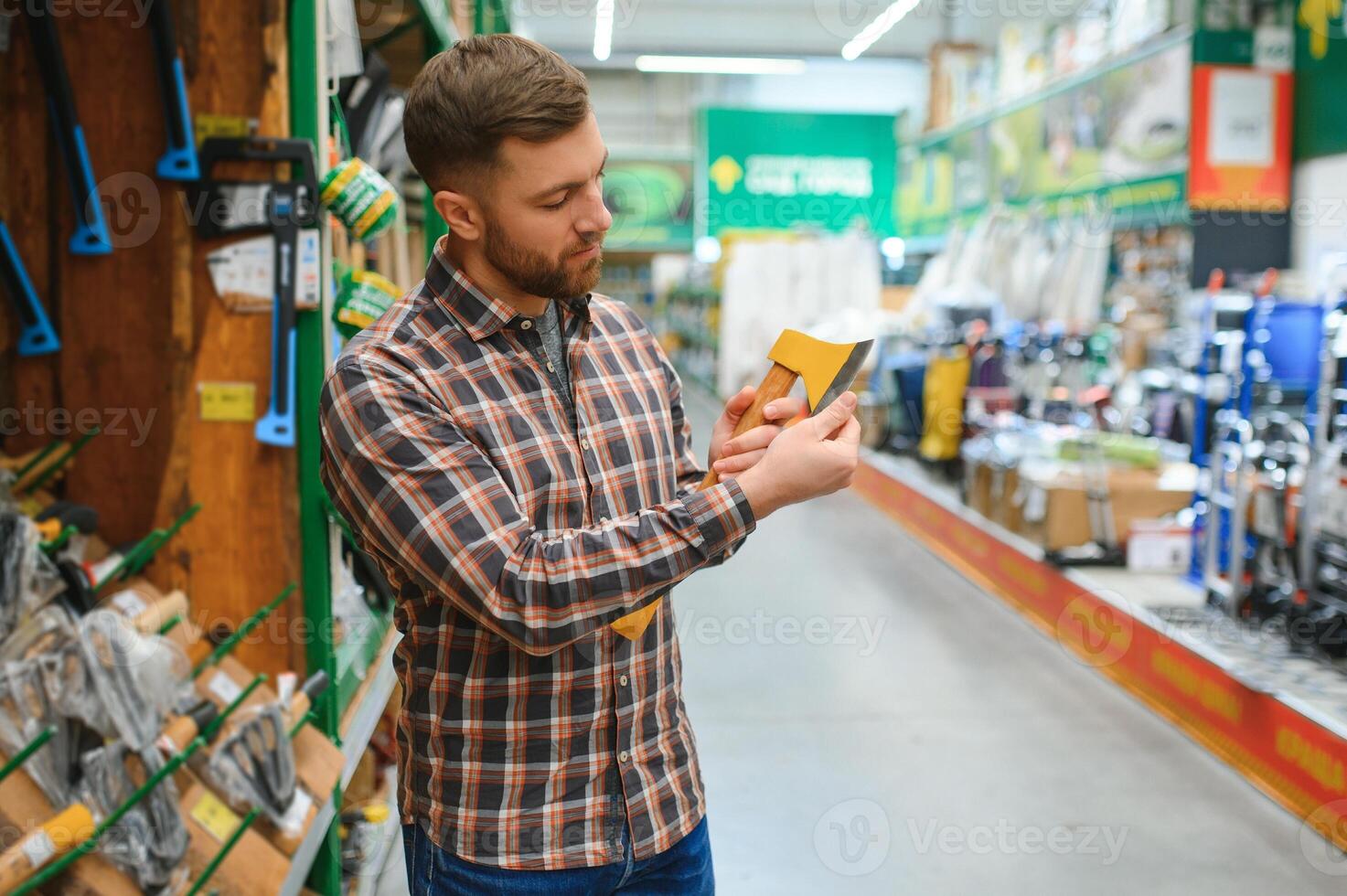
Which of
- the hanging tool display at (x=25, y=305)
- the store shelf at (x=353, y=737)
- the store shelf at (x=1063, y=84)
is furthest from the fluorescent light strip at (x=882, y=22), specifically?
the hanging tool display at (x=25, y=305)

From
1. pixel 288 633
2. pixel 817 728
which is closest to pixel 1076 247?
pixel 817 728

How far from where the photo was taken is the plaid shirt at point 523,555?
1216 mm

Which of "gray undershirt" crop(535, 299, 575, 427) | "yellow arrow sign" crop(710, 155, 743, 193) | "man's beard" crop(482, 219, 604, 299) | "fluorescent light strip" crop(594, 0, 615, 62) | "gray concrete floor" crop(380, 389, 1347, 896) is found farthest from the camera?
"yellow arrow sign" crop(710, 155, 743, 193)

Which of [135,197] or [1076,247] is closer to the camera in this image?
[135,197]

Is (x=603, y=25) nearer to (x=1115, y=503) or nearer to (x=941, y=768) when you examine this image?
(x=1115, y=503)

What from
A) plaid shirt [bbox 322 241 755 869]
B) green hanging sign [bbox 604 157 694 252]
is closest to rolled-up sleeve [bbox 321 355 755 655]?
plaid shirt [bbox 322 241 755 869]

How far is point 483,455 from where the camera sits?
4.15ft

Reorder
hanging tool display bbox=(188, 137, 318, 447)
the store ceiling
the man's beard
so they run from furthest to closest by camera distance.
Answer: the store ceiling < hanging tool display bbox=(188, 137, 318, 447) < the man's beard

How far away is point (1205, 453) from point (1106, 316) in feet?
12.6

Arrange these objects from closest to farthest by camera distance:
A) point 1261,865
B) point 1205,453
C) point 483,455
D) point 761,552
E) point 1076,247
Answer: point 483,455 → point 1261,865 → point 1205,453 → point 761,552 → point 1076,247

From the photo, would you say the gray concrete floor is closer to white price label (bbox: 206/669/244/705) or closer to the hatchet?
white price label (bbox: 206/669/244/705)

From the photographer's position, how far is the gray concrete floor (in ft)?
10.9

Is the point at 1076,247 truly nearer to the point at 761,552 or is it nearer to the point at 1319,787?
the point at 761,552

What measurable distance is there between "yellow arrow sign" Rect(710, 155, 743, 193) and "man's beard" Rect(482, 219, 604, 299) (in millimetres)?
12787
